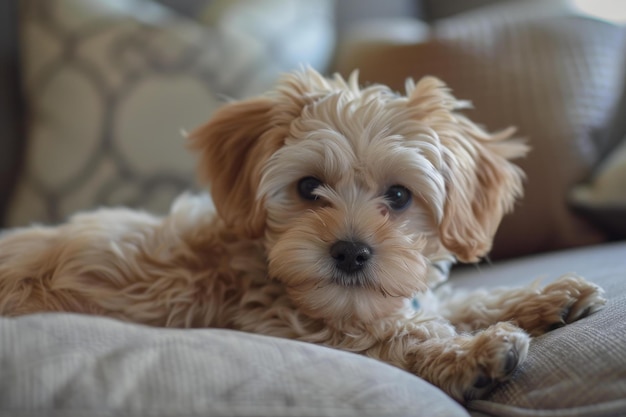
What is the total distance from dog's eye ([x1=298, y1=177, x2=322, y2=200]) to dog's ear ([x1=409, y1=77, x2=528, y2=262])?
0.29 m

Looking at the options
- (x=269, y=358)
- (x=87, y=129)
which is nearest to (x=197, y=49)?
(x=87, y=129)

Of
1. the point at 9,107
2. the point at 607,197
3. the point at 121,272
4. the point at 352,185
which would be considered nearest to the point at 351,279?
the point at 352,185

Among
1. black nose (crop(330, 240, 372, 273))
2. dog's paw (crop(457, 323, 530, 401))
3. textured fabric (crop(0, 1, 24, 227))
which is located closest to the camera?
dog's paw (crop(457, 323, 530, 401))

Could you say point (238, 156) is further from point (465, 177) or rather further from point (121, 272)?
point (465, 177)

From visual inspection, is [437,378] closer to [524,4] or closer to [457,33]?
[457,33]

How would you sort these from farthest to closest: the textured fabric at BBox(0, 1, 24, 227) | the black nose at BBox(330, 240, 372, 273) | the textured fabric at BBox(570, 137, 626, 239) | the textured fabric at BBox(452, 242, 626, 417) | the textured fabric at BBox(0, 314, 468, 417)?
the textured fabric at BBox(0, 1, 24, 227)
the textured fabric at BBox(570, 137, 626, 239)
the black nose at BBox(330, 240, 372, 273)
the textured fabric at BBox(452, 242, 626, 417)
the textured fabric at BBox(0, 314, 468, 417)

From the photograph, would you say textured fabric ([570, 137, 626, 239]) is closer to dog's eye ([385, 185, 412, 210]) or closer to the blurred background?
the blurred background

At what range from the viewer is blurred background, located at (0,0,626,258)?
2234mm

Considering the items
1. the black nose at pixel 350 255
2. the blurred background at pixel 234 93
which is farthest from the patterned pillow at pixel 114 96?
the black nose at pixel 350 255

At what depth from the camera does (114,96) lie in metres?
2.34

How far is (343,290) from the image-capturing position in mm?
1373

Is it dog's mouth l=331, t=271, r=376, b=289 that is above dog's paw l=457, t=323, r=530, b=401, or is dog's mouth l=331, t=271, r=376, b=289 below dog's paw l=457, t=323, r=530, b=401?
above

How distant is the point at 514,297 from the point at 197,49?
4.86ft

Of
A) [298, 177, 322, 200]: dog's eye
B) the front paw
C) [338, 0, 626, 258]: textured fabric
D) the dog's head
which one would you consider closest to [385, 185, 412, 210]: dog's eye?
the dog's head
